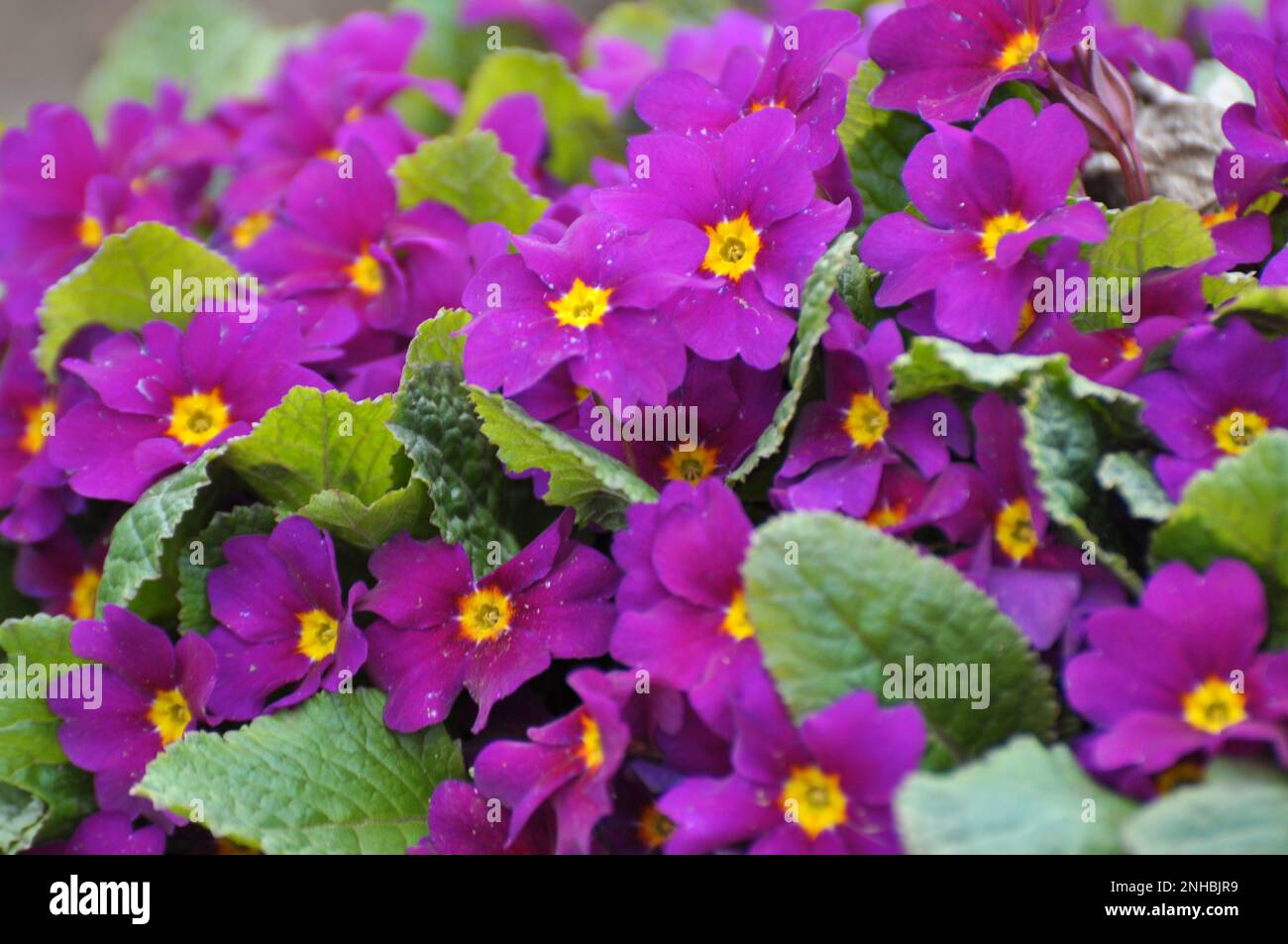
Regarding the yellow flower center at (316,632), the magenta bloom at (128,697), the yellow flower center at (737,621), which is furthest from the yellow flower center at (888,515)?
the magenta bloom at (128,697)

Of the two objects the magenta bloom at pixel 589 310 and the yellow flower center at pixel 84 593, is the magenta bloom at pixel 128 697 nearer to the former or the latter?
the yellow flower center at pixel 84 593

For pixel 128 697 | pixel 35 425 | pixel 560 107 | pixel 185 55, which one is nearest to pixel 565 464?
pixel 128 697

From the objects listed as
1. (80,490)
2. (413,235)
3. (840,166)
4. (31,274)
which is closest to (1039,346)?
(840,166)

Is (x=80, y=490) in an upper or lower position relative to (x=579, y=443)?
lower

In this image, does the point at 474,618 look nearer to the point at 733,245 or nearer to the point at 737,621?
the point at 737,621
